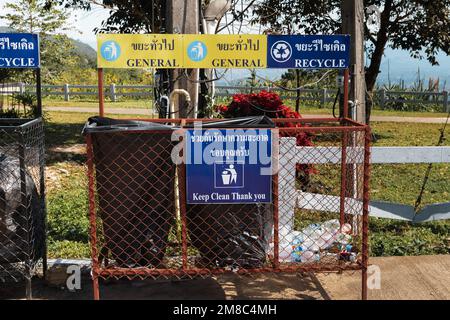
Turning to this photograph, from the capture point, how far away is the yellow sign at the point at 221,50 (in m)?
5.52

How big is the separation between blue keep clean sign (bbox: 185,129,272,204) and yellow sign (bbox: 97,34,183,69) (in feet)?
4.31

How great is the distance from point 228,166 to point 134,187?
835 mm

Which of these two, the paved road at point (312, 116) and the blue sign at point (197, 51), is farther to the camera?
the paved road at point (312, 116)

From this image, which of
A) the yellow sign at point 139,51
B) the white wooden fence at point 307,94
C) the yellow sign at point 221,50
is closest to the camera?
the yellow sign at point 139,51

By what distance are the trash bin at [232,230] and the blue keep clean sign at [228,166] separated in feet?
0.65

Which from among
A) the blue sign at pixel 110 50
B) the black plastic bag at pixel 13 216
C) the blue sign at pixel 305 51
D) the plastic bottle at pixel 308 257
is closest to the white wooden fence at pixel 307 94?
the blue sign at pixel 305 51

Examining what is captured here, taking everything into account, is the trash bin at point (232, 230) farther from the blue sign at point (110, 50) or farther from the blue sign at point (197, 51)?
the blue sign at point (110, 50)

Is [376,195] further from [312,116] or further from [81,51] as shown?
[81,51]

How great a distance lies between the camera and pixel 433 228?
296 inches

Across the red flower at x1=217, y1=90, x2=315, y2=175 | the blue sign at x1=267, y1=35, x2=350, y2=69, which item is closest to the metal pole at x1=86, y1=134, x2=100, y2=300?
the blue sign at x1=267, y1=35, x2=350, y2=69

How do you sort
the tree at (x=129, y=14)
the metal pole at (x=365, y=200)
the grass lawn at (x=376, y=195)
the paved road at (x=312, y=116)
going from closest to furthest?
the metal pole at (x=365, y=200) → the grass lawn at (x=376, y=195) → the tree at (x=129, y=14) → the paved road at (x=312, y=116)

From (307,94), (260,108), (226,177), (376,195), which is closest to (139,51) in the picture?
(226,177)

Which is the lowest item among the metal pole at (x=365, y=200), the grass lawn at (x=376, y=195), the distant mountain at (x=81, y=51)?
the grass lawn at (x=376, y=195)

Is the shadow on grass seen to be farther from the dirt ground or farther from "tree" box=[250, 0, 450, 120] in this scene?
"tree" box=[250, 0, 450, 120]
